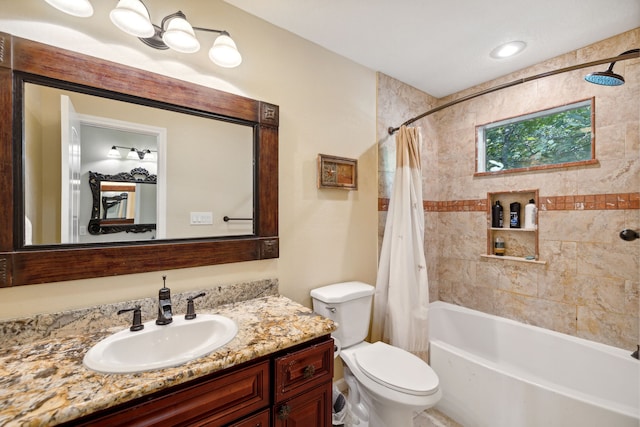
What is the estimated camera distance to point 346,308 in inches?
67.7

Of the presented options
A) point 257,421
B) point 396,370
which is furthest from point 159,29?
point 396,370

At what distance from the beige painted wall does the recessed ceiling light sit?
864mm

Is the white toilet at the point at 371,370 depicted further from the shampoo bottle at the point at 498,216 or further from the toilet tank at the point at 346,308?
the shampoo bottle at the point at 498,216

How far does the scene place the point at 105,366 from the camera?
856 mm

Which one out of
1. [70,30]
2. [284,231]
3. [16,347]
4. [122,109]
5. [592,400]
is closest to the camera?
[16,347]

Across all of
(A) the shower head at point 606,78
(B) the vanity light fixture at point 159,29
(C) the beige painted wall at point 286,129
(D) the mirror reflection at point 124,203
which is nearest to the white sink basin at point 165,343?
(C) the beige painted wall at point 286,129

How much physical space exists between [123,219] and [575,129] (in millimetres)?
2911

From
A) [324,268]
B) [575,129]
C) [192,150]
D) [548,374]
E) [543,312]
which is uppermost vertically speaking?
[575,129]

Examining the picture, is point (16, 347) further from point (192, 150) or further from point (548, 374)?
point (548, 374)

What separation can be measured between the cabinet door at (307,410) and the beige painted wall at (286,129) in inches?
24.9

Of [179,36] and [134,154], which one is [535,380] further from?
[179,36]

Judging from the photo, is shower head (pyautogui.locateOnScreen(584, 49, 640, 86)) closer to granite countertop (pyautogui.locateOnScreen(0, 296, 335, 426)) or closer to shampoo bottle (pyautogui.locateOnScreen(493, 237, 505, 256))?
shampoo bottle (pyautogui.locateOnScreen(493, 237, 505, 256))

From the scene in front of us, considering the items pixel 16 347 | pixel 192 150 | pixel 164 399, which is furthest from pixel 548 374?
pixel 16 347

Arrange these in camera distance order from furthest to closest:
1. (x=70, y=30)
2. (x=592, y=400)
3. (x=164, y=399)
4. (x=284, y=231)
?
1. (x=284, y=231)
2. (x=592, y=400)
3. (x=70, y=30)
4. (x=164, y=399)
